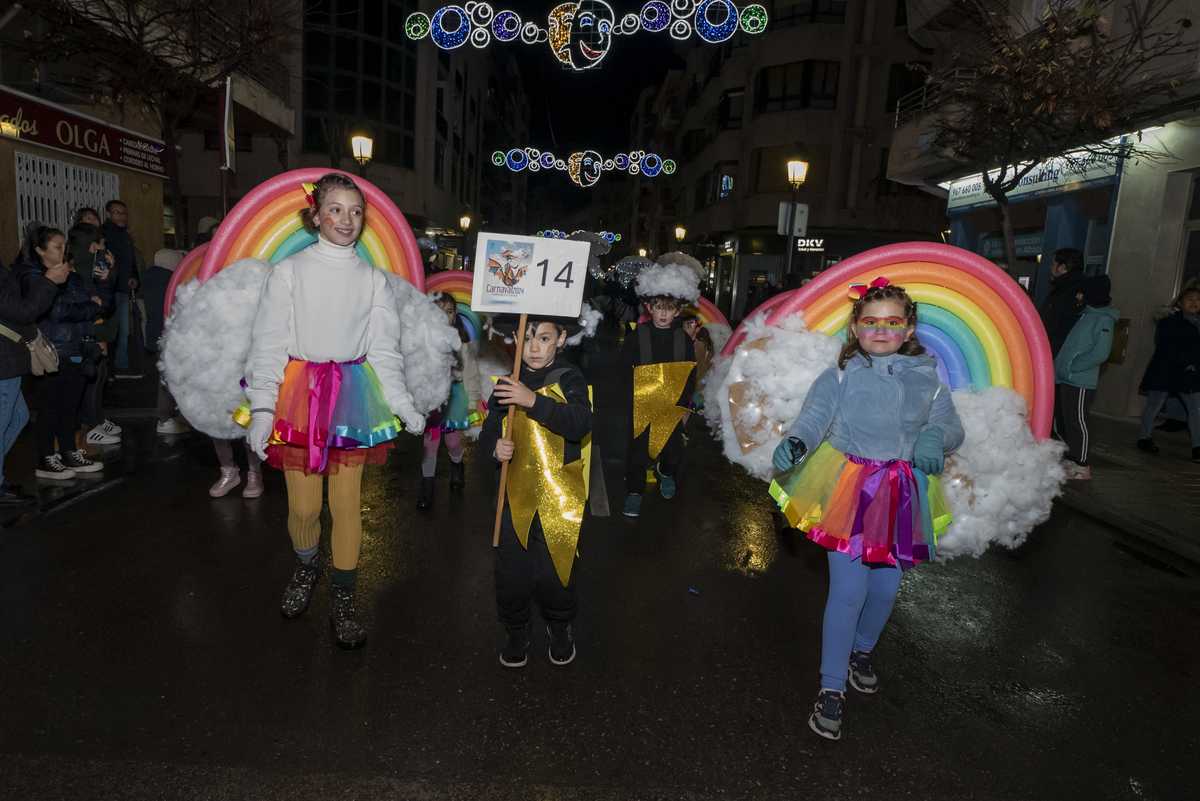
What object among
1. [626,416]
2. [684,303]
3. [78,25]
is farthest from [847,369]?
[78,25]

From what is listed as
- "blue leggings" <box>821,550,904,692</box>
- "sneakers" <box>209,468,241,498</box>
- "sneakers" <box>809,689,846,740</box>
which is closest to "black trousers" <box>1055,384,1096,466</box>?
"blue leggings" <box>821,550,904,692</box>

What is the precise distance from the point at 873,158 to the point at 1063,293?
21.5m

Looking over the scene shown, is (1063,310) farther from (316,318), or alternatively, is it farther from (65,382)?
(65,382)

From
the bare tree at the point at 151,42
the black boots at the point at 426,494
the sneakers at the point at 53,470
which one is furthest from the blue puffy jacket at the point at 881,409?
Result: the bare tree at the point at 151,42

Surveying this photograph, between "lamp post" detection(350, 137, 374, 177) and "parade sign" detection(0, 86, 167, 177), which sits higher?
"lamp post" detection(350, 137, 374, 177)

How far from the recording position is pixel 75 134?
476 inches

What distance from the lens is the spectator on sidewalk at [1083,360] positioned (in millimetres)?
7281

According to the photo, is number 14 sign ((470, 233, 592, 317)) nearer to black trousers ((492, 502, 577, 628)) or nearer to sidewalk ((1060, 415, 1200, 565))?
black trousers ((492, 502, 577, 628))

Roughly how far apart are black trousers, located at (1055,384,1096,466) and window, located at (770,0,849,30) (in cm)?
2386

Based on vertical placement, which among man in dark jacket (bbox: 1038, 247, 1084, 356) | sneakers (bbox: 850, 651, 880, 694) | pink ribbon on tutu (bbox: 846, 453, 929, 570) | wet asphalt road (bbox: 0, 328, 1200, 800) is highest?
man in dark jacket (bbox: 1038, 247, 1084, 356)

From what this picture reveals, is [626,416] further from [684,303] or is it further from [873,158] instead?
[873,158]

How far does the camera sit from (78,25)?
11.1 meters

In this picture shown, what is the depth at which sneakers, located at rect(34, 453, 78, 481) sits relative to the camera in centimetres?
578

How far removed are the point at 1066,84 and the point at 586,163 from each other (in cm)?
1410
